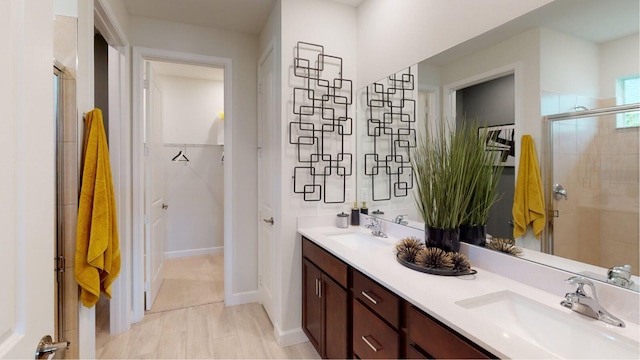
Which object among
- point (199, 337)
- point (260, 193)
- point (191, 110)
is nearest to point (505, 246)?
point (260, 193)

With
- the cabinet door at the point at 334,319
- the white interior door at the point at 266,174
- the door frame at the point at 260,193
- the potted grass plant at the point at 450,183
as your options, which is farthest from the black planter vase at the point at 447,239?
the white interior door at the point at 266,174

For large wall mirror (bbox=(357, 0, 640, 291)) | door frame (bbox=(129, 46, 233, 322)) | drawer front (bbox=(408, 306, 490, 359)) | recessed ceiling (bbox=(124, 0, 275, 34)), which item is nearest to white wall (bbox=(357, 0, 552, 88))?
large wall mirror (bbox=(357, 0, 640, 291))

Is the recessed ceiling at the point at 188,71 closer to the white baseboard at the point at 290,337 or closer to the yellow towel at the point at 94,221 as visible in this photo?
the yellow towel at the point at 94,221

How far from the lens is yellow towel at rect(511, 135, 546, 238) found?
3.97 ft

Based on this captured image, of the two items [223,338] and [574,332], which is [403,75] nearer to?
[574,332]

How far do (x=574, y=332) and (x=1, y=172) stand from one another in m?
1.55

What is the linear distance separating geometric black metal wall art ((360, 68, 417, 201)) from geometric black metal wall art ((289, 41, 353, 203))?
0.19 m

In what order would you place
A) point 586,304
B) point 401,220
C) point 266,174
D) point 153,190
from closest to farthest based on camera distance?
point 586,304, point 401,220, point 266,174, point 153,190

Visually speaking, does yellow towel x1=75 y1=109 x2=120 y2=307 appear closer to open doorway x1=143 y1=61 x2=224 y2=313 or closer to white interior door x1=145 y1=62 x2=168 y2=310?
white interior door x1=145 y1=62 x2=168 y2=310

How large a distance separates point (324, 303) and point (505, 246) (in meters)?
1.08

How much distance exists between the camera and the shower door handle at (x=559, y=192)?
1.14m

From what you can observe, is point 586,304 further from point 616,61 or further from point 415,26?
point 415,26

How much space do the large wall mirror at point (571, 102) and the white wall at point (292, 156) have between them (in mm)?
1055

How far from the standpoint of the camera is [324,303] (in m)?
1.83
